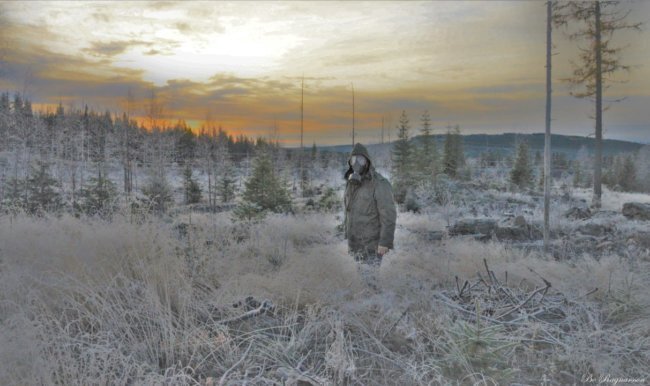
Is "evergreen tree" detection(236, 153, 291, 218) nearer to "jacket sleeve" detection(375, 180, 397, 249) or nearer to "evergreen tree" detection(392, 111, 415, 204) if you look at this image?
"evergreen tree" detection(392, 111, 415, 204)

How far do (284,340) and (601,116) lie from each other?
2481cm

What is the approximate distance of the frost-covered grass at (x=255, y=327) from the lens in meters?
2.82

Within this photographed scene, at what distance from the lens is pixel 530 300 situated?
429cm

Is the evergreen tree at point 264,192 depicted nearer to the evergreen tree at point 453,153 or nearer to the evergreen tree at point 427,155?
the evergreen tree at point 427,155

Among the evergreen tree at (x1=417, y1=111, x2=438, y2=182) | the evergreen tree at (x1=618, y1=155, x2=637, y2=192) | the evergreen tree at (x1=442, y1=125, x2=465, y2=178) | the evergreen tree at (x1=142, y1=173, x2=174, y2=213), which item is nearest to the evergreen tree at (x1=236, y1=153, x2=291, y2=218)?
the evergreen tree at (x1=142, y1=173, x2=174, y2=213)

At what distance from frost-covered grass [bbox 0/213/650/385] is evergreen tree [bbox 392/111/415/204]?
19.4 metres

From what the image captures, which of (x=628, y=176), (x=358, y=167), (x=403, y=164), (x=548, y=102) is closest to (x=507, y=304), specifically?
(x=358, y=167)

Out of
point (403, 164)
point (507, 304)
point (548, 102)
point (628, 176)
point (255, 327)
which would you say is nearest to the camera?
point (255, 327)

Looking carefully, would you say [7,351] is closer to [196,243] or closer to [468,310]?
[196,243]

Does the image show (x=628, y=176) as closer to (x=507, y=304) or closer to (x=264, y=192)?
(x=264, y=192)

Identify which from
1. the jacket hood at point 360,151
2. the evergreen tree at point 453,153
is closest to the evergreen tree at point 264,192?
the jacket hood at point 360,151

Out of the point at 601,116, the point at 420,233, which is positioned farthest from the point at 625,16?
the point at 420,233

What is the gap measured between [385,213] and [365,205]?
38 centimetres

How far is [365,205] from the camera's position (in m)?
5.32
